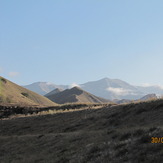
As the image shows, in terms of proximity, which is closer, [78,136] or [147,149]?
[147,149]

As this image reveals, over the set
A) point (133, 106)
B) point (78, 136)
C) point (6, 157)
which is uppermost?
point (133, 106)

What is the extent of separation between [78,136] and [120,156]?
7.57 meters

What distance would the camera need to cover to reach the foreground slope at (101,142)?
10469mm

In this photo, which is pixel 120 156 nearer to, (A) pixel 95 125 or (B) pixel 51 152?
(B) pixel 51 152

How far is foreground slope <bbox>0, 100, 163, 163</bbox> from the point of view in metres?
10.5

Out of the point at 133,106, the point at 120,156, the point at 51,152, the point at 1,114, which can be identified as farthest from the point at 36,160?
the point at 1,114

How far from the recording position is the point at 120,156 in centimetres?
1031

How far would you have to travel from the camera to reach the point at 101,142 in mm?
13938

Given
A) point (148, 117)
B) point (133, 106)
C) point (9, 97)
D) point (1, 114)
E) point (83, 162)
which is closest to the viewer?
point (83, 162)
